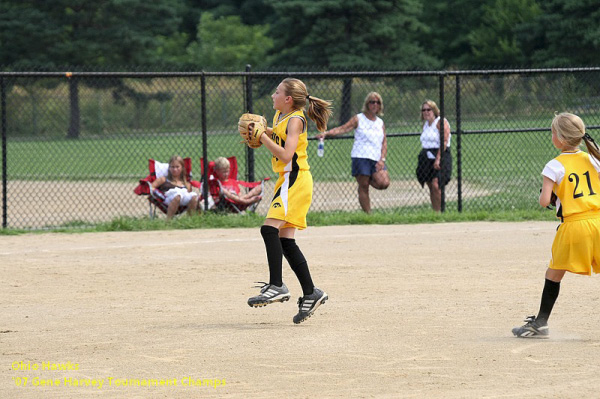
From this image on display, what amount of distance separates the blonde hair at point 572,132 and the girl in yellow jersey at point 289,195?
5.75 feet

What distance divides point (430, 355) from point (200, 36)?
55529mm

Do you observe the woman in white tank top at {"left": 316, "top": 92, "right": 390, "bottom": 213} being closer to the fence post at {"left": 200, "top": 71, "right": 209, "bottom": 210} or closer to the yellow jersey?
the fence post at {"left": 200, "top": 71, "right": 209, "bottom": 210}

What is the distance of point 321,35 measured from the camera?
48375mm

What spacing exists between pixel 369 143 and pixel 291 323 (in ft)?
21.6

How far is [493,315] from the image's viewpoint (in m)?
7.25

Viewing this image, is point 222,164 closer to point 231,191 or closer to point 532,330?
point 231,191

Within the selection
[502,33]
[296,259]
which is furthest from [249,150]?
[502,33]

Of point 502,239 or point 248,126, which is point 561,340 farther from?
point 502,239

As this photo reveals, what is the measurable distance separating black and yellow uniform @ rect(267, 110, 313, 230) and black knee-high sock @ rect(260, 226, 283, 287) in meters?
0.11

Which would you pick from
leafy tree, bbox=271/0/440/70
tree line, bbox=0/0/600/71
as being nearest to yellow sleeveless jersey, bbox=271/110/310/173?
tree line, bbox=0/0/600/71

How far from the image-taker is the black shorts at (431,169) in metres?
14.0

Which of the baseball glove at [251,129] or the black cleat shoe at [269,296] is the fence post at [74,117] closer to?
the baseball glove at [251,129]

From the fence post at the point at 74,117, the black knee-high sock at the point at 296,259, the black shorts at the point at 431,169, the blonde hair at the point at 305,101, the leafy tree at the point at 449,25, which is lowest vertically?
the black knee-high sock at the point at 296,259

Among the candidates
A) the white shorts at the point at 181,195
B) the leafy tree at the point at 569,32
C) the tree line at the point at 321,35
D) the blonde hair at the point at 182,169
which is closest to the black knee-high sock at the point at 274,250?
the white shorts at the point at 181,195
